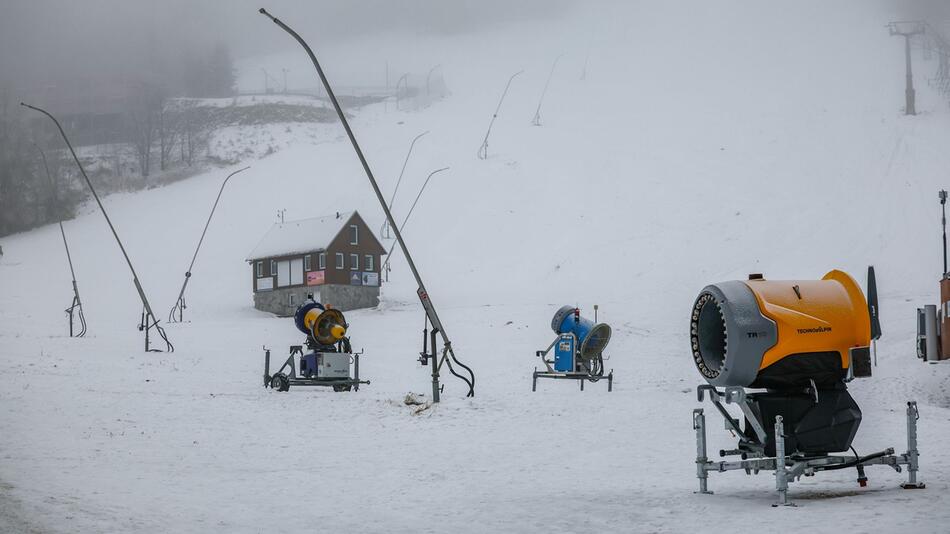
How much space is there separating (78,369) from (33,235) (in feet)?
203

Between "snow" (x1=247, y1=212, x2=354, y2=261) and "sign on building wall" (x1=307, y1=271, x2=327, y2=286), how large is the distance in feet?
4.67

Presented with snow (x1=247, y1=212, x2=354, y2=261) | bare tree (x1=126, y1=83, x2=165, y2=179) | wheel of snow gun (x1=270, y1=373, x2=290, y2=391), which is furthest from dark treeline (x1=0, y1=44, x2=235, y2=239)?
wheel of snow gun (x1=270, y1=373, x2=290, y2=391)

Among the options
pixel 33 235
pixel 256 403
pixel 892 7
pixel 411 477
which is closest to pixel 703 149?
pixel 33 235

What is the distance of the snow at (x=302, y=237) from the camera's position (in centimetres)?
5459

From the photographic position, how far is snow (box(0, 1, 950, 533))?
36.2 ft

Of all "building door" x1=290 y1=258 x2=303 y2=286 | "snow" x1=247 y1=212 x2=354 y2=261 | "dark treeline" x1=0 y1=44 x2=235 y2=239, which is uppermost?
"dark treeline" x1=0 y1=44 x2=235 y2=239

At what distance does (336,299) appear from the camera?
53625mm

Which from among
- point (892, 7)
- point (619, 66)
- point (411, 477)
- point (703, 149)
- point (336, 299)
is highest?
point (892, 7)

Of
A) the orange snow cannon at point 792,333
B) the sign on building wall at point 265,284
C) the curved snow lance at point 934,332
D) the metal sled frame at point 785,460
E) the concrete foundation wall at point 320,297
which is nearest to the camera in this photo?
the metal sled frame at point 785,460

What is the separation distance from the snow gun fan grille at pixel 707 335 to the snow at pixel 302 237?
144 feet

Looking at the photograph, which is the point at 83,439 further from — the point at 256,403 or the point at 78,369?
the point at 78,369

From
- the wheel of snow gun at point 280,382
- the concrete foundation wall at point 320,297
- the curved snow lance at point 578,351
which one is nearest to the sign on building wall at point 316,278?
the concrete foundation wall at point 320,297

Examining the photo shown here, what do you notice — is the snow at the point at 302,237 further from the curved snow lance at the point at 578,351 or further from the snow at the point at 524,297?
the curved snow lance at the point at 578,351

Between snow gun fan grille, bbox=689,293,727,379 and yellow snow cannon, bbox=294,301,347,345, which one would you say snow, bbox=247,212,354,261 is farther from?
snow gun fan grille, bbox=689,293,727,379
